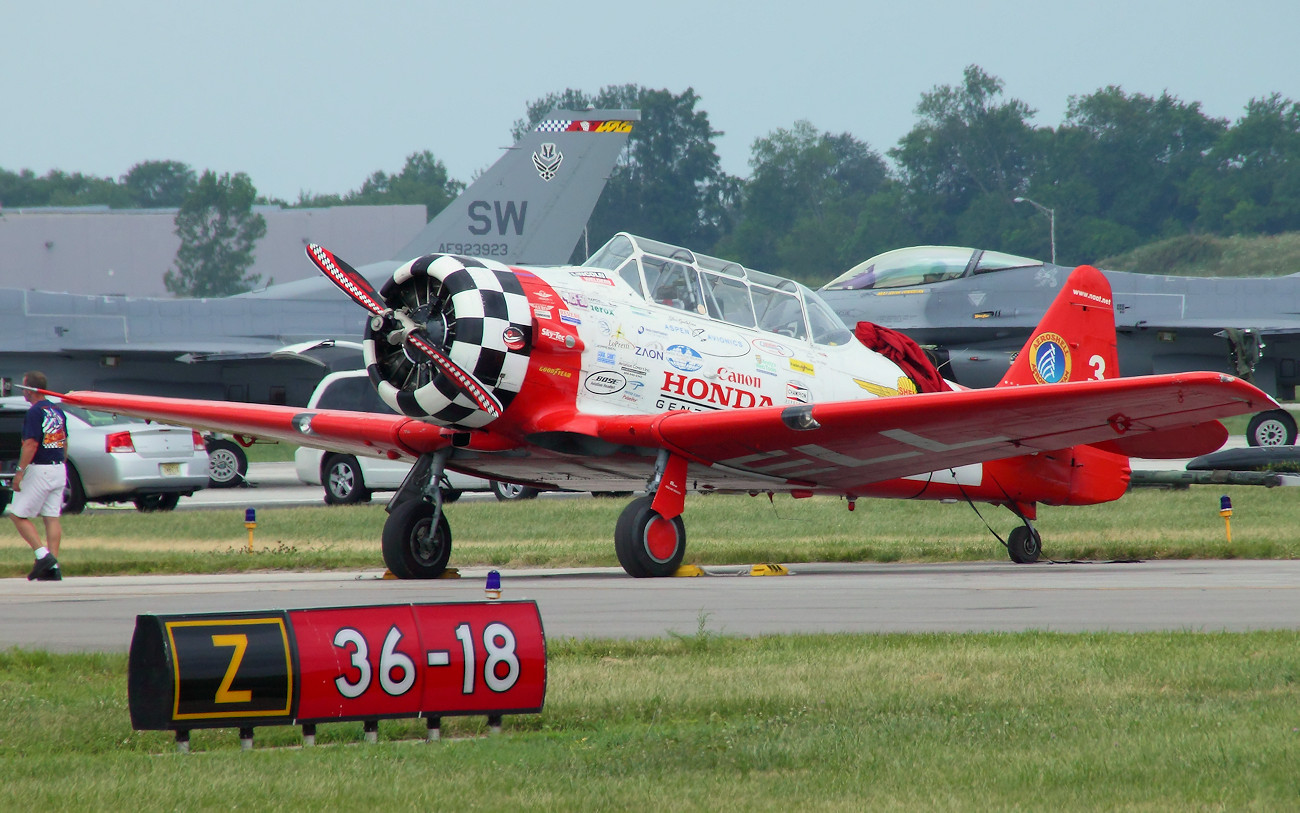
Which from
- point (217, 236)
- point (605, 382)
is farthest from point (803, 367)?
point (217, 236)

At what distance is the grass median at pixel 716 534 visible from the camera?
12.8 metres

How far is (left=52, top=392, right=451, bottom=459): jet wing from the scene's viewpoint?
11.4 meters

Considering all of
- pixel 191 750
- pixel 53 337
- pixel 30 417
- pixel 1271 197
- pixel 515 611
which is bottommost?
pixel 191 750

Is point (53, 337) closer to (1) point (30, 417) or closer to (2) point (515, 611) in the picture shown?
(1) point (30, 417)

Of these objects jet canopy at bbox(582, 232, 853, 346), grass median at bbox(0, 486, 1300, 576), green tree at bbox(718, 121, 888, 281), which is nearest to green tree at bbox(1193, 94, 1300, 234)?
green tree at bbox(718, 121, 888, 281)

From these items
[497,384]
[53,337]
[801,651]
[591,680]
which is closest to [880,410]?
[497,384]

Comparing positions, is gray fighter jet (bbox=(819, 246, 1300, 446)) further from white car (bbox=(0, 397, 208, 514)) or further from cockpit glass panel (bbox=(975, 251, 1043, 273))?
white car (bbox=(0, 397, 208, 514))

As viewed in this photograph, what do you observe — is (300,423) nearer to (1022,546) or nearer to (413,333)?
(413,333)

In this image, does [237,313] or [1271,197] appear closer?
[237,313]

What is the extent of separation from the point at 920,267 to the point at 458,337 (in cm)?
1843

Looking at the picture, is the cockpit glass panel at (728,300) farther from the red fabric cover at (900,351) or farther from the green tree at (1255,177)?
the green tree at (1255,177)

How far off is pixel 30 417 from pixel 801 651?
26.6 feet

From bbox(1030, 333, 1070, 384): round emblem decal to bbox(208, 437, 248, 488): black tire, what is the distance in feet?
58.7

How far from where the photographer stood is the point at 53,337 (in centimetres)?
3097
